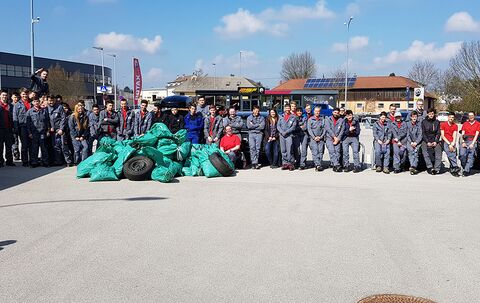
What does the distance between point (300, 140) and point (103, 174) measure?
5530 mm

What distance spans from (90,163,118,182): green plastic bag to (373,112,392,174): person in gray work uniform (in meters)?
6.89

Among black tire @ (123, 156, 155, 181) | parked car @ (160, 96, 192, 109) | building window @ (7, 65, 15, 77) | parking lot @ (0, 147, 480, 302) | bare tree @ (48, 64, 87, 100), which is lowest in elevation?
parking lot @ (0, 147, 480, 302)

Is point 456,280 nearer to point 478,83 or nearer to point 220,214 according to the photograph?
point 220,214

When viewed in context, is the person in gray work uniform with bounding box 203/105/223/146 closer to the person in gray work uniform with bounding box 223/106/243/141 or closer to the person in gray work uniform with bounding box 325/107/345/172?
the person in gray work uniform with bounding box 223/106/243/141

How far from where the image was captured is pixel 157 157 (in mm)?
9852

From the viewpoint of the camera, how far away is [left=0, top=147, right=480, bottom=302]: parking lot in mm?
4203

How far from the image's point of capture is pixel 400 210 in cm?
737

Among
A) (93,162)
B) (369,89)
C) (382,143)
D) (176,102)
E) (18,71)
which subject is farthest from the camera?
(18,71)

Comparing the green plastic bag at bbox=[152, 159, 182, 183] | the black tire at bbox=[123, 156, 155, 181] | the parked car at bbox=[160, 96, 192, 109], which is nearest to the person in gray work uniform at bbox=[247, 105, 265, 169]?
the green plastic bag at bbox=[152, 159, 182, 183]

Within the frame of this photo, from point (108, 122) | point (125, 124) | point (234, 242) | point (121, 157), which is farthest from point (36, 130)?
point (234, 242)

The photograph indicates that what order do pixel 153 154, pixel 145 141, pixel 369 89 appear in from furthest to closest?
1. pixel 369 89
2. pixel 145 141
3. pixel 153 154

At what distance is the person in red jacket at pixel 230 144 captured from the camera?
11.8 metres

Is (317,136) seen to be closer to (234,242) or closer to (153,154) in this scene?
(153,154)

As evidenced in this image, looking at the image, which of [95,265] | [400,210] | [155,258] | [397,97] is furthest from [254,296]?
[397,97]
